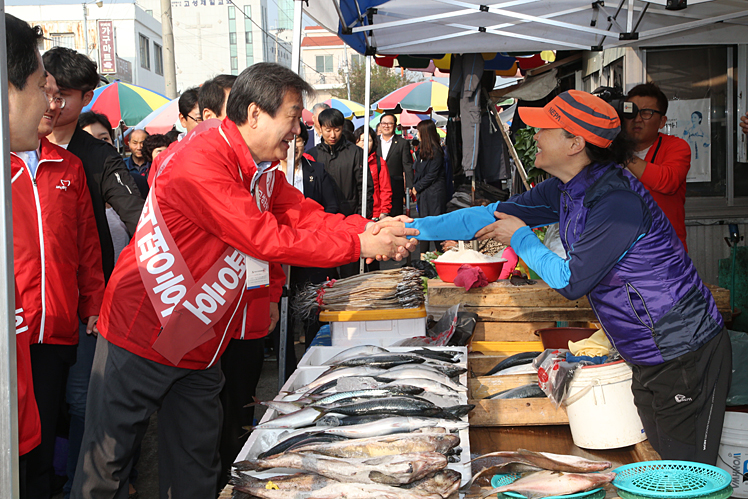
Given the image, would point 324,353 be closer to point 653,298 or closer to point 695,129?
point 653,298

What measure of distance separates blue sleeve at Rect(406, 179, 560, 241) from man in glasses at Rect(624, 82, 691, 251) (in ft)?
3.27

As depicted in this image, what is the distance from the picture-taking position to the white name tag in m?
2.61

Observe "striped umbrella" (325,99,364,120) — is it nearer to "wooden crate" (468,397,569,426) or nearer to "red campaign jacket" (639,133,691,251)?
"red campaign jacket" (639,133,691,251)

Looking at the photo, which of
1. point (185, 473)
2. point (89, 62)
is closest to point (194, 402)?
point (185, 473)

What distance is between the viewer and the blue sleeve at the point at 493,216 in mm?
3395

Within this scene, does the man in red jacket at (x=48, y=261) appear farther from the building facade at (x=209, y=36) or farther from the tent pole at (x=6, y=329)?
the building facade at (x=209, y=36)

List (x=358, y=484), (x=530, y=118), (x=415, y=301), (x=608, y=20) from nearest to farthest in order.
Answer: (x=358, y=484) < (x=530, y=118) < (x=415, y=301) < (x=608, y=20)

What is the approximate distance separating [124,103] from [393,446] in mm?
10826

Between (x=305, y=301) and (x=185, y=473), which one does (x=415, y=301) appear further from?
(x=185, y=473)

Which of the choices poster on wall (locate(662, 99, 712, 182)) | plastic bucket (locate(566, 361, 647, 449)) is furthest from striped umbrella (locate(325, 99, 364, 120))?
plastic bucket (locate(566, 361, 647, 449))

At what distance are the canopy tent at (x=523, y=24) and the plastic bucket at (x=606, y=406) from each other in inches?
120

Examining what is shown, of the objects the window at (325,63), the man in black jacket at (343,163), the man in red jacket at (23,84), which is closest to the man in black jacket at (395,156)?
the man in black jacket at (343,163)

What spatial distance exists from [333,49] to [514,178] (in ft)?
277

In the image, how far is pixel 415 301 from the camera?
3.83 metres
